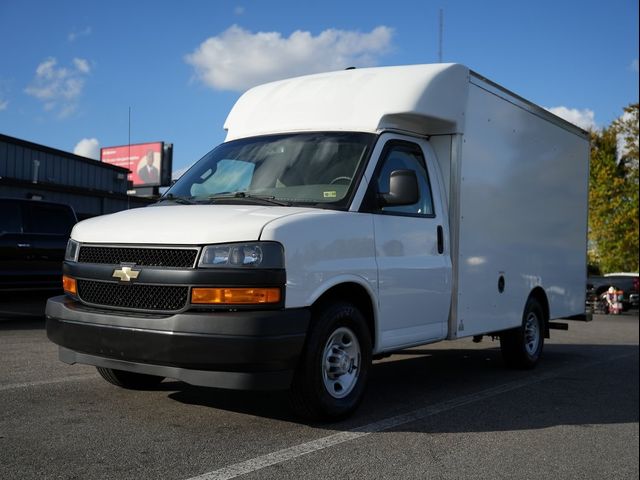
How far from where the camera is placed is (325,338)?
15.6ft

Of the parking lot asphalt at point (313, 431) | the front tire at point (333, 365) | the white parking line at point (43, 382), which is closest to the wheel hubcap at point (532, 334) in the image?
the parking lot asphalt at point (313, 431)

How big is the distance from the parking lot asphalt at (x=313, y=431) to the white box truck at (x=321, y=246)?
0.37 m

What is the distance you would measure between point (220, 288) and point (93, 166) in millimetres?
24589

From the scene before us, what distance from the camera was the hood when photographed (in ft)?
14.5

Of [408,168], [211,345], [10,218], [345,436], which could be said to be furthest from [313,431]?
[10,218]

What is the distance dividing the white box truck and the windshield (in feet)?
0.05

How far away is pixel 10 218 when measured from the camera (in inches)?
458

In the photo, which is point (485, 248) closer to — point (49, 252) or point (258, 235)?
point (258, 235)

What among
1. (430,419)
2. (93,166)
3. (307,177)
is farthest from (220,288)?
(93,166)

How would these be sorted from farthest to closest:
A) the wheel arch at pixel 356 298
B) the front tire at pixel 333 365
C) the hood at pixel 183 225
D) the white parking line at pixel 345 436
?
1. the wheel arch at pixel 356 298
2. the front tire at pixel 333 365
3. the hood at pixel 183 225
4. the white parking line at pixel 345 436

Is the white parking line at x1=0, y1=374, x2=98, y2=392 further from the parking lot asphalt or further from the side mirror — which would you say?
the side mirror

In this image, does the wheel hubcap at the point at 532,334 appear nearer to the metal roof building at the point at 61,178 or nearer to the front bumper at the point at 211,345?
the front bumper at the point at 211,345

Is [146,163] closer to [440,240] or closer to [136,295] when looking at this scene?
[440,240]

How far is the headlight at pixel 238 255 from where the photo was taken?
437cm
